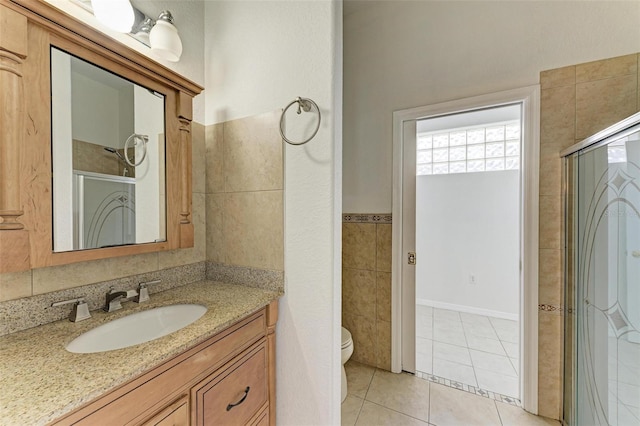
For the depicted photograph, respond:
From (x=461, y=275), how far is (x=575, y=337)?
1.77 metres

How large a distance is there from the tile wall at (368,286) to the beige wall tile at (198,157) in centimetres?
112

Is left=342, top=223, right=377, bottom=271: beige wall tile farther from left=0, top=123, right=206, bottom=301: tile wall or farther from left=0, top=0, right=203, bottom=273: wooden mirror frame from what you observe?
left=0, top=0, right=203, bottom=273: wooden mirror frame

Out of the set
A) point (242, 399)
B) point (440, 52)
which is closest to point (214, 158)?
point (242, 399)

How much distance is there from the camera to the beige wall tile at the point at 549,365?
1479 millimetres

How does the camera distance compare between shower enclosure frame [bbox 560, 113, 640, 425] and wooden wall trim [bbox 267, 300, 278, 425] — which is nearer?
wooden wall trim [bbox 267, 300, 278, 425]

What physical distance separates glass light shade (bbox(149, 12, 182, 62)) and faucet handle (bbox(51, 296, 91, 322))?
106 cm

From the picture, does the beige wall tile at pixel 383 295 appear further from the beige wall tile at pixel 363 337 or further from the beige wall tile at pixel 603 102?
the beige wall tile at pixel 603 102

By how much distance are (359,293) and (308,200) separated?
3.93 feet

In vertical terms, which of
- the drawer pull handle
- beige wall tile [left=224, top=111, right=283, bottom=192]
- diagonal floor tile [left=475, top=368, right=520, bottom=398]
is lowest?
diagonal floor tile [left=475, top=368, right=520, bottom=398]

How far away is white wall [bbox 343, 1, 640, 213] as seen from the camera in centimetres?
142

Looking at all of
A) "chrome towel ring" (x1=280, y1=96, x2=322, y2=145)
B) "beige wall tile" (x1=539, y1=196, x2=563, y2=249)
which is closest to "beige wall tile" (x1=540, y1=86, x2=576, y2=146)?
"beige wall tile" (x1=539, y1=196, x2=563, y2=249)

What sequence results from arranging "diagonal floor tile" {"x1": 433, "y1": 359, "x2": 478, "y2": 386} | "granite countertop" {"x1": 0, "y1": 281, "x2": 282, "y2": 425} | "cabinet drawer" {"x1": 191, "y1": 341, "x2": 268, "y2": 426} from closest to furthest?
"granite countertop" {"x1": 0, "y1": 281, "x2": 282, "y2": 425} < "cabinet drawer" {"x1": 191, "y1": 341, "x2": 268, "y2": 426} < "diagonal floor tile" {"x1": 433, "y1": 359, "x2": 478, "y2": 386}

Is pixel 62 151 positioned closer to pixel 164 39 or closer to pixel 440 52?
pixel 164 39

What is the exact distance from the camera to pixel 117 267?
1.04 meters
